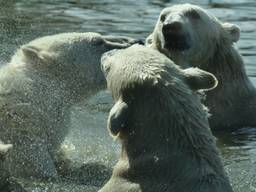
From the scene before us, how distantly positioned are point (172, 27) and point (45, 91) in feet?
5.49

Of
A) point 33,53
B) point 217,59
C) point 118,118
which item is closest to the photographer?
point 118,118

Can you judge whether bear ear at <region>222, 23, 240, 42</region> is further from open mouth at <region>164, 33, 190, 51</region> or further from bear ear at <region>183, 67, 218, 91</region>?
bear ear at <region>183, 67, 218, 91</region>

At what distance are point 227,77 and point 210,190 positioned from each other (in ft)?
14.8

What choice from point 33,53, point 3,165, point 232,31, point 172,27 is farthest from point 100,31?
point 3,165

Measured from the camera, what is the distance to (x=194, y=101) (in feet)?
22.5

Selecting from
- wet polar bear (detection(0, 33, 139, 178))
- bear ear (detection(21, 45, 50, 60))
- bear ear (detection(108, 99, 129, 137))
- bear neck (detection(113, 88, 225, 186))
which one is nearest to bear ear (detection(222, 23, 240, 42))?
wet polar bear (detection(0, 33, 139, 178))

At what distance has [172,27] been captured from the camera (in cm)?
1007

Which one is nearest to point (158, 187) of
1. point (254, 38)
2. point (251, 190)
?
point (251, 190)

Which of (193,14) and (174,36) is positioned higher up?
(193,14)

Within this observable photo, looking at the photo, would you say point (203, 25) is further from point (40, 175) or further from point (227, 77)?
point (40, 175)

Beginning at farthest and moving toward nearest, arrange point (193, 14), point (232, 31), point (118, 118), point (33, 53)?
point (232, 31)
point (193, 14)
point (33, 53)
point (118, 118)

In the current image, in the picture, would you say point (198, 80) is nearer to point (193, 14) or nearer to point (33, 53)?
point (33, 53)

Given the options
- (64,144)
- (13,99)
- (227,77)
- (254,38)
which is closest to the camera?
(13,99)

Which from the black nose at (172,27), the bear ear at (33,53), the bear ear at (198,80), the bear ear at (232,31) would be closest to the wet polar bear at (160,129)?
the bear ear at (198,80)
